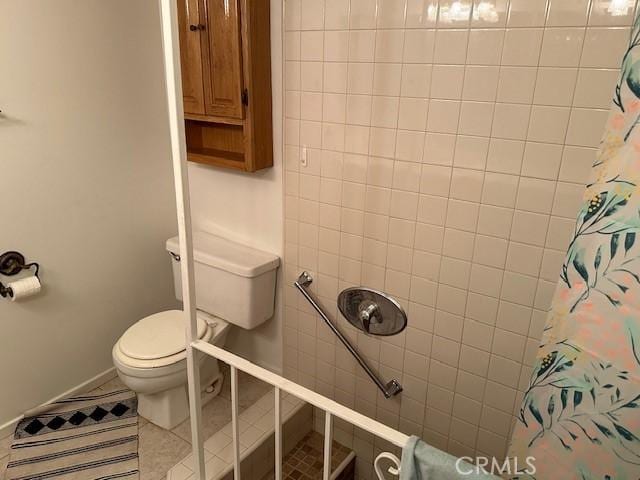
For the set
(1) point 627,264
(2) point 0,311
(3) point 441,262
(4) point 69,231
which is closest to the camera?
(1) point 627,264

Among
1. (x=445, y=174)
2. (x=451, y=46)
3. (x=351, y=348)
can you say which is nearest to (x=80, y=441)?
(x=351, y=348)

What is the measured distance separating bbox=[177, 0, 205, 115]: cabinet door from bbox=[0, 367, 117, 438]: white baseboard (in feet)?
4.38

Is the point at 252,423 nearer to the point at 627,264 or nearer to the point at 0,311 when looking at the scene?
the point at 0,311

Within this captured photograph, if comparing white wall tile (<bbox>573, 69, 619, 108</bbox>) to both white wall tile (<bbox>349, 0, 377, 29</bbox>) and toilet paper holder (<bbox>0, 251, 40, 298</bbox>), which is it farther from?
toilet paper holder (<bbox>0, 251, 40, 298</bbox>)

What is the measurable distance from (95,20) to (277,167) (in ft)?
3.09

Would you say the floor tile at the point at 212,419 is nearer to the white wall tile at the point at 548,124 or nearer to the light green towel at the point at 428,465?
the light green towel at the point at 428,465

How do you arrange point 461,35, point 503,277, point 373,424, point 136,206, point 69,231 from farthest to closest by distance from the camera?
1. point 136,206
2. point 69,231
3. point 503,277
4. point 461,35
5. point 373,424

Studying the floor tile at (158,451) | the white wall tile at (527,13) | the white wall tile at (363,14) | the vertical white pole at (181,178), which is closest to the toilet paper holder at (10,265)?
the floor tile at (158,451)

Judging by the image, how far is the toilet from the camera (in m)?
1.84

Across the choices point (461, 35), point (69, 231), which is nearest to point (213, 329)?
point (69, 231)

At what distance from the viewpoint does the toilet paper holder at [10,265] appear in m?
1.79

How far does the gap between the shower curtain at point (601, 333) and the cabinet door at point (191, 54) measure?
1402 millimetres

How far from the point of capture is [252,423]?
6.32ft

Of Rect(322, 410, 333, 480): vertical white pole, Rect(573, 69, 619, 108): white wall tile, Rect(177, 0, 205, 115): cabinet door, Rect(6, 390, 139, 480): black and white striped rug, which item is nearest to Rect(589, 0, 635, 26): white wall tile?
Rect(573, 69, 619, 108): white wall tile
